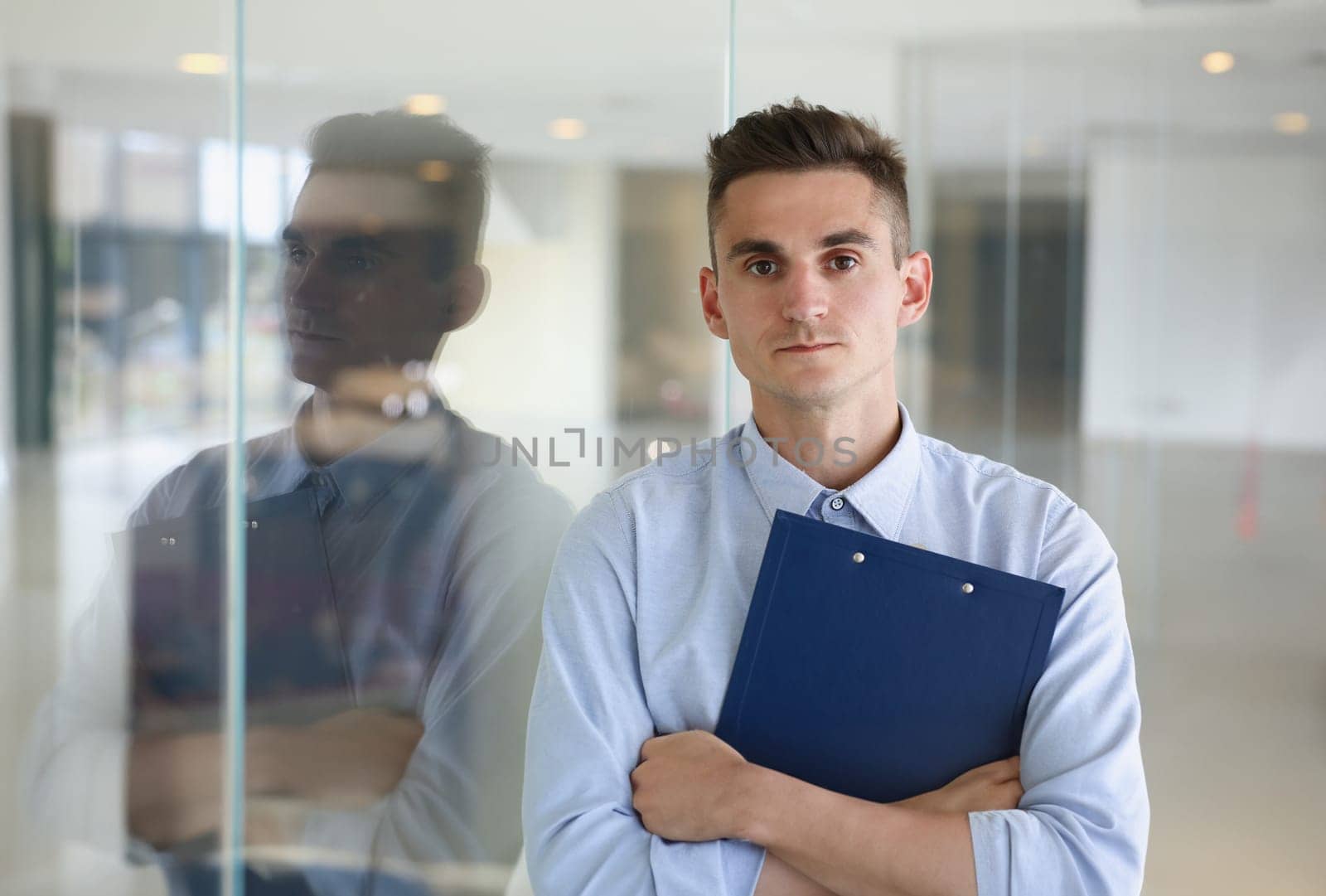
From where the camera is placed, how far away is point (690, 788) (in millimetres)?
1241

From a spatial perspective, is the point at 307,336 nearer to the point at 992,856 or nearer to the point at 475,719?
the point at 475,719

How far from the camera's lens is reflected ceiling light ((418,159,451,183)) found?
158 centimetres

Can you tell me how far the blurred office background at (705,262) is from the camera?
→ 147 cm

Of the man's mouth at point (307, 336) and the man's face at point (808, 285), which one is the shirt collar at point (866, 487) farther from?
the man's mouth at point (307, 336)

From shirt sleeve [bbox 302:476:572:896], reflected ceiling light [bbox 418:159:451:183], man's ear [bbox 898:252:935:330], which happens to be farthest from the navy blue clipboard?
reflected ceiling light [bbox 418:159:451:183]

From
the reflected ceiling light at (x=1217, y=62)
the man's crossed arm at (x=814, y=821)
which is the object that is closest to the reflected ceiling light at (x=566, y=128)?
the man's crossed arm at (x=814, y=821)

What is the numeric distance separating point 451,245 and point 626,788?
2.51ft

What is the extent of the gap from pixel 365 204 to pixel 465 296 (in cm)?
18

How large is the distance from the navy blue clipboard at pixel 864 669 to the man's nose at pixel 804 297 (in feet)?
0.78

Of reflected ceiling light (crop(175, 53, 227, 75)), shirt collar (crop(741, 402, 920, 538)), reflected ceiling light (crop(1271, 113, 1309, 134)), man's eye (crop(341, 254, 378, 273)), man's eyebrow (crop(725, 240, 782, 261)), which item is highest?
reflected ceiling light (crop(1271, 113, 1309, 134))

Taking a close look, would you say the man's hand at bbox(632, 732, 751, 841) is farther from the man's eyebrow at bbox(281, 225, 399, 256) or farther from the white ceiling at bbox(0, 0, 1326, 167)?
the white ceiling at bbox(0, 0, 1326, 167)

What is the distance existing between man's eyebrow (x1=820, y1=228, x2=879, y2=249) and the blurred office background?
434 millimetres

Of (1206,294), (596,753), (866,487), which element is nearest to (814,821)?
(596,753)

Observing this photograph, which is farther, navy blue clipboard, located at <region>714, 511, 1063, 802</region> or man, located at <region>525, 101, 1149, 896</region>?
navy blue clipboard, located at <region>714, 511, 1063, 802</region>
